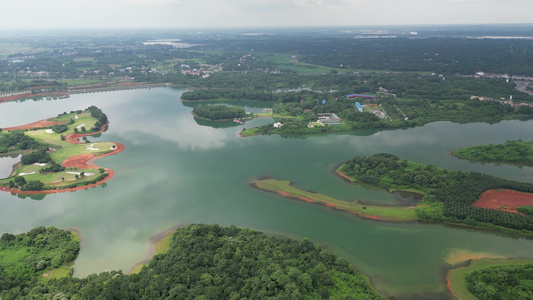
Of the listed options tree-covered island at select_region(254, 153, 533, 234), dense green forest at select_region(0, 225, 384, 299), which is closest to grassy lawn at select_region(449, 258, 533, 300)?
tree-covered island at select_region(254, 153, 533, 234)

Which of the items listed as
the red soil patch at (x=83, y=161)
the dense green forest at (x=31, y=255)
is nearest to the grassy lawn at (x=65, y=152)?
the red soil patch at (x=83, y=161)

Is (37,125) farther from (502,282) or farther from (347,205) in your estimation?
(502,282)

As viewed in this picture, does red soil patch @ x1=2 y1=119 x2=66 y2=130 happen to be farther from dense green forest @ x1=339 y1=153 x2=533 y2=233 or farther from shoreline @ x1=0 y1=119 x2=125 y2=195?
dense green forest @ x1=339 y1=153 x2=533 y2=233

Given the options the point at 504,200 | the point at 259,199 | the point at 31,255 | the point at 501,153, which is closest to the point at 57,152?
the point at 31,255

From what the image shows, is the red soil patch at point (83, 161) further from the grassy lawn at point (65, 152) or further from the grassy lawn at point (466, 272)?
the grassy lawn at point (466, 272)

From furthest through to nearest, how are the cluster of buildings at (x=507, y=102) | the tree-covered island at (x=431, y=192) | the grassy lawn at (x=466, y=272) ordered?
the cluster of buildings at (x=507, y=102) < the tree-covered island at (x=431, y=192) < the grassy lawn at (x=466, y=272)

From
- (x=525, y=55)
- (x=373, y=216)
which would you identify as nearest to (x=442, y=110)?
(x=373, y=216)
